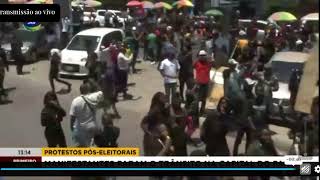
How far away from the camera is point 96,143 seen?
3.40 meters

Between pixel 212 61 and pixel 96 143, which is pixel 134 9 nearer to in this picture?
pixel 212 61

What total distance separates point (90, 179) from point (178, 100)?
2.52 ft

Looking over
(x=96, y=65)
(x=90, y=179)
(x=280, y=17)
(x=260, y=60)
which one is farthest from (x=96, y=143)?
(x=280, y=17)

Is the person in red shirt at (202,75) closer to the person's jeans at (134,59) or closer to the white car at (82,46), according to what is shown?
the person's jeans at (134,59)

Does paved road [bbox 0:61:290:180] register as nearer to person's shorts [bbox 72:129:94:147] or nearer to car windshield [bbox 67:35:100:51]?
person's shorts [bbox 72:129:94:147]

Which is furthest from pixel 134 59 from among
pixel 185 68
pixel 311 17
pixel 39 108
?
pixel 311 17

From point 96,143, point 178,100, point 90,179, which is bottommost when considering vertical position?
point 90,179

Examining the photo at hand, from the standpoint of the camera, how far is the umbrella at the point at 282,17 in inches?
126

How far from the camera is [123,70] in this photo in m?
3.36

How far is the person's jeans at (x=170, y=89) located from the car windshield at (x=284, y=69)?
25.2 inches

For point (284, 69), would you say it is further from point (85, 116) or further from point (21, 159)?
point (21, 159)

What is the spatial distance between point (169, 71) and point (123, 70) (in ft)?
0.96

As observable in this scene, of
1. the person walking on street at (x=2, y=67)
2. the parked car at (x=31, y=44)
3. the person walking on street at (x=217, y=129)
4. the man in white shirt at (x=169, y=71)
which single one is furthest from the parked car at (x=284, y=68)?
the person walking on street at (x=2, y=67)

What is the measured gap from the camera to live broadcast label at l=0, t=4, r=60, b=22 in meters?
3.27
